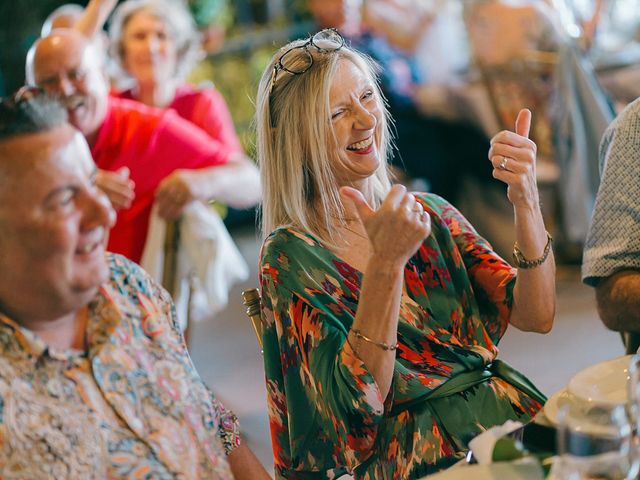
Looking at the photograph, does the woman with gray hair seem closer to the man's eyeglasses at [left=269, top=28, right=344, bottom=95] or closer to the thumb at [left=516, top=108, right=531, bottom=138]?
the man's eyeglasses at [left=269, top=28, right=344, bottom=95]

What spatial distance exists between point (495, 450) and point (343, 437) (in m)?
0.43

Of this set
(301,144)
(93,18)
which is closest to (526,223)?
(301,144)

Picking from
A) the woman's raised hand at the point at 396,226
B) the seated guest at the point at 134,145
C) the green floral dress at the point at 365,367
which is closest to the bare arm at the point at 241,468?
the green floral dress at the point at 365,367

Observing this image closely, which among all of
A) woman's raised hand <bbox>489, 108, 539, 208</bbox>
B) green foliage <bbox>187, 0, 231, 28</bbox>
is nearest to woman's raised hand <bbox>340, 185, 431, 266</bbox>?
woman's raised hand <bbox>489, 108, 539, 208</bbox>

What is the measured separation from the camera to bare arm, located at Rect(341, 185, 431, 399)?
1557 millimetres

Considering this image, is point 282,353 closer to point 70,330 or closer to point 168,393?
point 168,393

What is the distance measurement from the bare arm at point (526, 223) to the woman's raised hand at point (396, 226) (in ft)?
0.97

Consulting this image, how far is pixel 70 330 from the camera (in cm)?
147

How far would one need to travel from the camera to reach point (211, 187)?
3143mm

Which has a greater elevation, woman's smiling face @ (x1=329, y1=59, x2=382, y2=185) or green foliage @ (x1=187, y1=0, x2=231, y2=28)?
green foliage @ (x1=187, y1=0, x2=231, y2=28)

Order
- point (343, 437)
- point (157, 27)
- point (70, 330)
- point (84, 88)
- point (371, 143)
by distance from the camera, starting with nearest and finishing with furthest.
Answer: point (70, 330), point (343, 437), point (371, 143), point (84, 88), point (157, 27)

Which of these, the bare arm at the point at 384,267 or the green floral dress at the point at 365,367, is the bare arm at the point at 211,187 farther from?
the bare arm at the point at 384,267

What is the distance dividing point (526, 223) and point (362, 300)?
0.40 m

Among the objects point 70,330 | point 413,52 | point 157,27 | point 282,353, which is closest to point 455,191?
point 413,52
